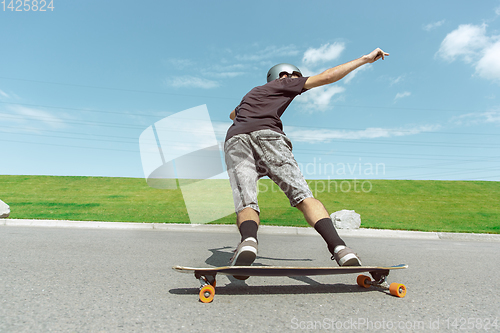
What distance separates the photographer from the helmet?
323cm

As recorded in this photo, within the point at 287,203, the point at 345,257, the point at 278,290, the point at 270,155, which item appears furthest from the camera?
the point at 287,203

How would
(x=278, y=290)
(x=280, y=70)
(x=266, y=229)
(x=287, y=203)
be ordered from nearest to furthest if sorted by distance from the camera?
(x=278, y=290) < (x=280, y=70) < (x=266, y=229) < (x=287, y=203)

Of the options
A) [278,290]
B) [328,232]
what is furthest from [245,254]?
[328,232]

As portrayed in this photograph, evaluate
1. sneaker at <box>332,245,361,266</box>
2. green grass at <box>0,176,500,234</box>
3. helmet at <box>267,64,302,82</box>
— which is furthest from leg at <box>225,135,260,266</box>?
green grass at <box>0,176,500,234</box>

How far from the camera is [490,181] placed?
1911cm

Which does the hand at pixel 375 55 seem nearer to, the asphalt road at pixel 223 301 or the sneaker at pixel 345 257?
the sneaker at pixel 345 257

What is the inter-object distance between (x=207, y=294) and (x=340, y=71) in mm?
2010

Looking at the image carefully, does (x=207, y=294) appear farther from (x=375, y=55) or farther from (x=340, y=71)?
(x=375, y=55)

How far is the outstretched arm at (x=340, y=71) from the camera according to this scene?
2674 millimetres

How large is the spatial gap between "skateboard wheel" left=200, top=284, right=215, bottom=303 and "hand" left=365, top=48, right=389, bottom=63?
2.26m

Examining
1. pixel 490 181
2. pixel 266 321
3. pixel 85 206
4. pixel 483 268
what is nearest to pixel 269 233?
pixel 483 268

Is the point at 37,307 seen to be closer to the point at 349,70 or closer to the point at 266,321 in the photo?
the point at 266,321

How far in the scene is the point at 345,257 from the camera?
2.20m

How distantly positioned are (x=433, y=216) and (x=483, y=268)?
894 cm
